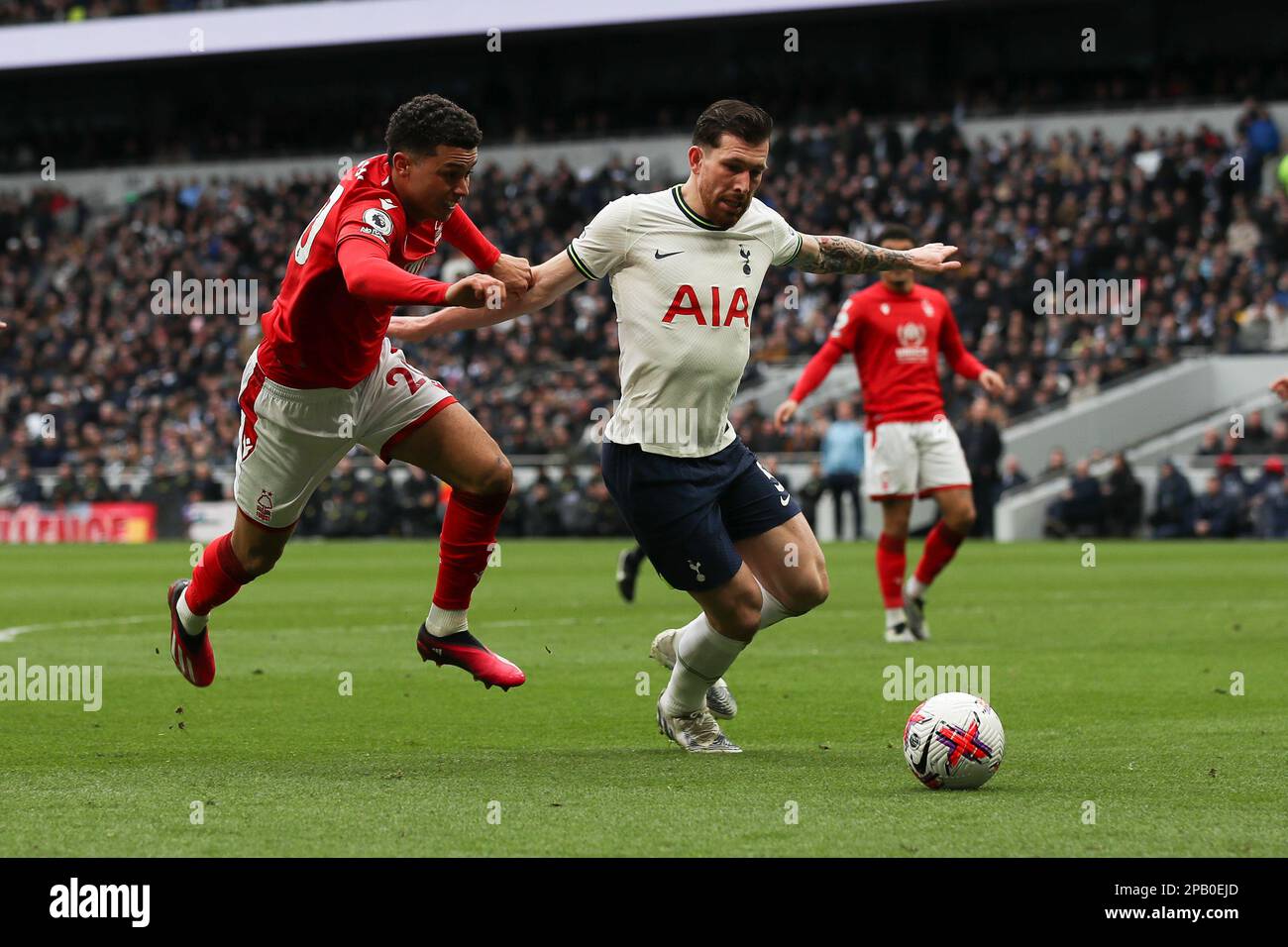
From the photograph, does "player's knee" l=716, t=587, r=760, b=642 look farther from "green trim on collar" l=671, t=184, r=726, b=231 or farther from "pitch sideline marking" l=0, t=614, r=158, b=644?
"pitch sideline marking" l=0, t=614, r=158, b=644

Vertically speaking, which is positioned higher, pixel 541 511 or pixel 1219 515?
pixel 541 511

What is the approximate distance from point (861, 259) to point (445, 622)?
230 centimetres

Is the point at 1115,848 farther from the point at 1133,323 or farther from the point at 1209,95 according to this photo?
the point at 1209,95

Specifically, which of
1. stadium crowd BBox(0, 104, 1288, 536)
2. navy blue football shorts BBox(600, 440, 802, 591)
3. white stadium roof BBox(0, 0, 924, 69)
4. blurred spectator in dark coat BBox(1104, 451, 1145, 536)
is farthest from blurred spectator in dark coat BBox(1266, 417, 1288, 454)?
navy blue football shorts BBox(600, 440, 802, 591)

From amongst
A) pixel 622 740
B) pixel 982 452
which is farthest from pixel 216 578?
pixel 982 452

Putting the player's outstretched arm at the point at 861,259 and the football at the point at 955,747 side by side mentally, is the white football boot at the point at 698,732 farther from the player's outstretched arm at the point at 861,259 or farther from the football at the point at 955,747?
the player's outstretched arm at the point at 861,259

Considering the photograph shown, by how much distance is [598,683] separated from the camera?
10047mm

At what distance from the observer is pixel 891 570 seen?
1252 centimetres

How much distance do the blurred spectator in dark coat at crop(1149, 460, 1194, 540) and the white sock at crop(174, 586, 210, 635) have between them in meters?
20.7

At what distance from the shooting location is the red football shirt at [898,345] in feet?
41.7

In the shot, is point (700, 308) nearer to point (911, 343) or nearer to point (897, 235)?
point (897, 235)

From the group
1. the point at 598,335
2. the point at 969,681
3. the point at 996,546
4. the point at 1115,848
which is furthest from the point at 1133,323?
the point at 1115,848

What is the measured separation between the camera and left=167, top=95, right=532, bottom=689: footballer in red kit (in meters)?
7.11

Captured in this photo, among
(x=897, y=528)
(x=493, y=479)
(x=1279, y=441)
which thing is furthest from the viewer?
(x=1279, y=441)
